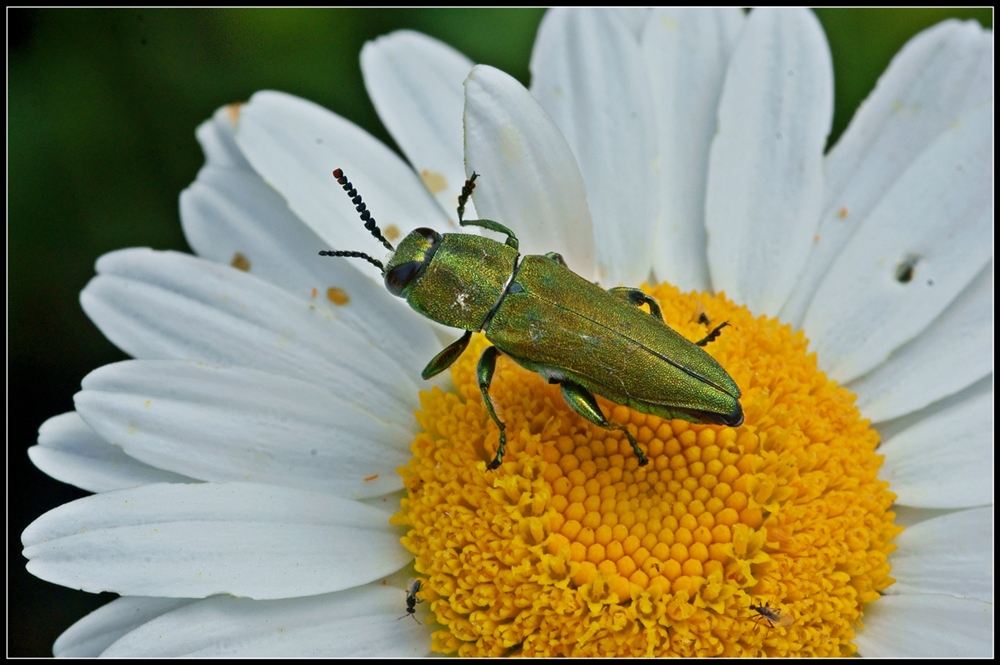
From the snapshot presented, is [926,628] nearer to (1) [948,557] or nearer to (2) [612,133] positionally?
(1) [948,557]

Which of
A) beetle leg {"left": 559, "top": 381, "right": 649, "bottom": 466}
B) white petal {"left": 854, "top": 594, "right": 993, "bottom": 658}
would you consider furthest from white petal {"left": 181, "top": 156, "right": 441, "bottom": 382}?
white petal {"left": 854, "top": 594, "right": 993, "bottom": 658}

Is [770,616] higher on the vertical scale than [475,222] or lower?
lower

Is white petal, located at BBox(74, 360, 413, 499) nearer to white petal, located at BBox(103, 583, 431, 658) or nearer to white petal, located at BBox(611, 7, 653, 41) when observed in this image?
white petal, located at BBox(103, 583, 431, 658)

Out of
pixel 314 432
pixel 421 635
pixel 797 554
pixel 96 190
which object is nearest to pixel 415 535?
pixel 421 635

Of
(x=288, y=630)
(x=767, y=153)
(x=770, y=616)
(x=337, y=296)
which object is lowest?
(x=288, y=630)

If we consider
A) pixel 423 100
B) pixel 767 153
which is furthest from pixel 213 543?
pixel 767 153

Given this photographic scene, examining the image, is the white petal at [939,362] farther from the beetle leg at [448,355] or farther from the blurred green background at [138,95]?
the beetle leg at [448,355]

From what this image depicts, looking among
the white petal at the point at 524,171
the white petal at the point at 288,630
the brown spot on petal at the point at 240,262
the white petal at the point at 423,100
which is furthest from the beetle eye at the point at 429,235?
the white petal at the point at 288,630
